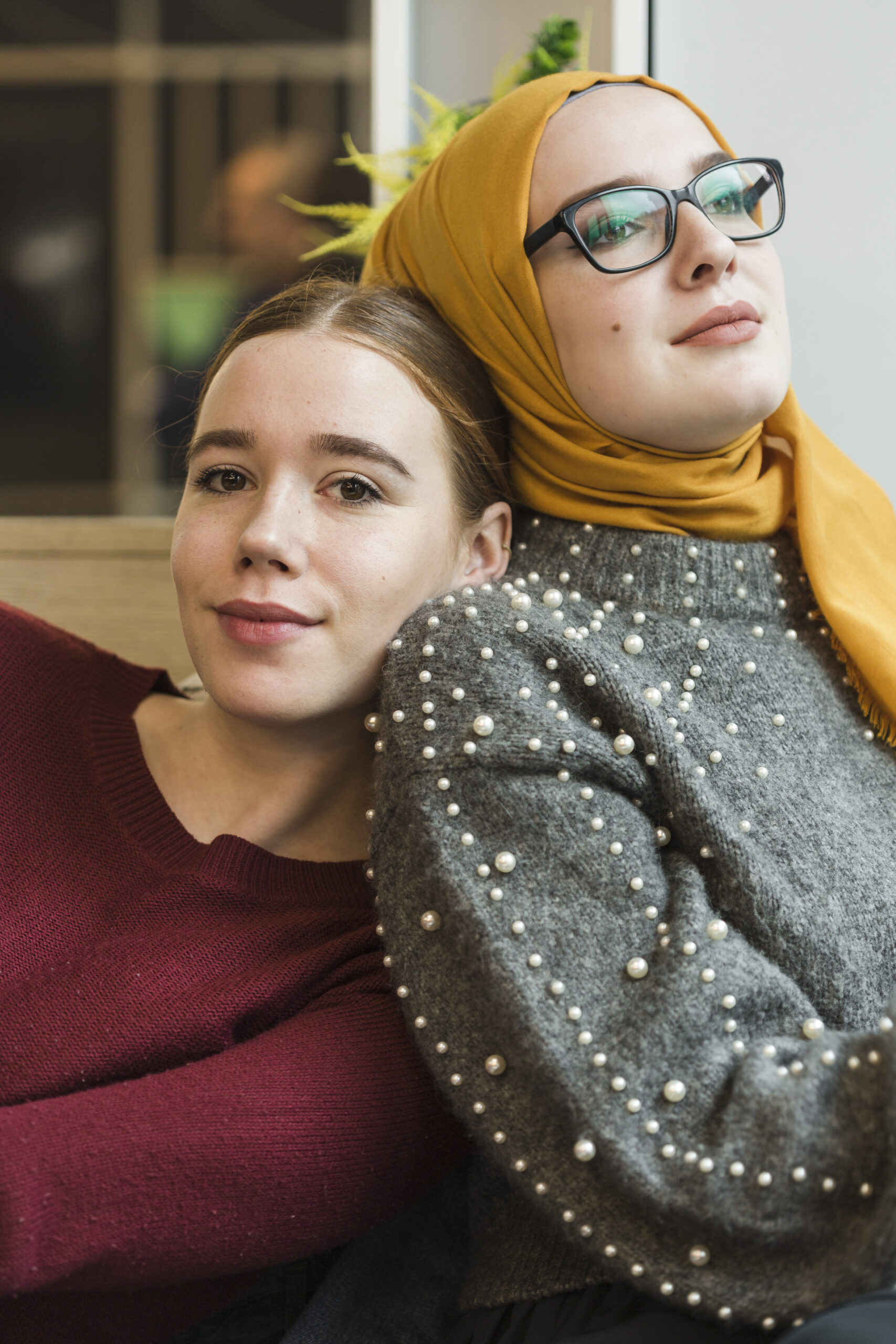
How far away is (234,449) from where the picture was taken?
3.10ft

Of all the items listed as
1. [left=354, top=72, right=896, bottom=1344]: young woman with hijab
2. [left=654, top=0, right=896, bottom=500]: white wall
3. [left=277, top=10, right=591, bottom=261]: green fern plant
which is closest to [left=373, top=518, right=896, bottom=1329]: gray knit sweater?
[left=354, top=72, right=896, bottom=1344]: young woman with hijab

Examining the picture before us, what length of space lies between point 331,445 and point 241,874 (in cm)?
38

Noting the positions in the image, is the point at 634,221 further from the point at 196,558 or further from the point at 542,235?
the point at 196,558

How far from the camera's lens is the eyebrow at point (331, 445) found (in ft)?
2.98

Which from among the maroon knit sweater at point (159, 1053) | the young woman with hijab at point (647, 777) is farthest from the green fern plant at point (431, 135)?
the maroon knit sweater at point (159, 1053)

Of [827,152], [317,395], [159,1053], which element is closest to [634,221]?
[317,395]

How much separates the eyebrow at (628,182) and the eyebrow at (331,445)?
0.89ft

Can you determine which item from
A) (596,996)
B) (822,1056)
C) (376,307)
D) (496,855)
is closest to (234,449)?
(376,307)

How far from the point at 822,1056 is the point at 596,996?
0.49 feet

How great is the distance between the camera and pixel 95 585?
4.84 ft

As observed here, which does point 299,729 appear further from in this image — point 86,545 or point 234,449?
point 86,545

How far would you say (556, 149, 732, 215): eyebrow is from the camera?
950 millimetres

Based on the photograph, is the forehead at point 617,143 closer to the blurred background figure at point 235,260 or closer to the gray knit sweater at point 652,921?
the gray knit sweater at point 652,921

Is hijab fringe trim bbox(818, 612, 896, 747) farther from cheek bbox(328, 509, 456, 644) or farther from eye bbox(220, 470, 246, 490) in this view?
eye bbox(220, 470, 246, 490)
